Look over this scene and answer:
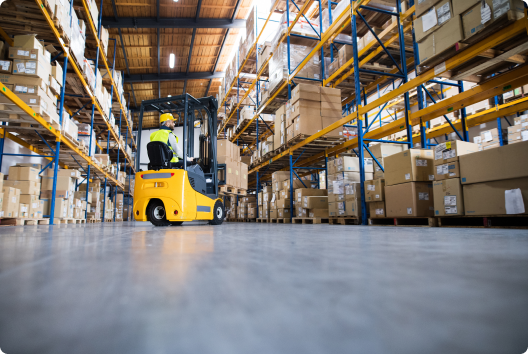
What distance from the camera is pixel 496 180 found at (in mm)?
3482

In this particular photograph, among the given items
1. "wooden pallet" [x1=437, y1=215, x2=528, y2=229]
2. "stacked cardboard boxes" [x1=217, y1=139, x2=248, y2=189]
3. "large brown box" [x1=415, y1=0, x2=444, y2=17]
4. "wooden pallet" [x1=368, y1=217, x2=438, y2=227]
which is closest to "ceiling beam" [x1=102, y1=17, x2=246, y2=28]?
"stacked cardboard boxes" [x1=217, y1=139, x2=248, y2=189]

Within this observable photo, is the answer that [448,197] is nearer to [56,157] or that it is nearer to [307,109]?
[307,109]

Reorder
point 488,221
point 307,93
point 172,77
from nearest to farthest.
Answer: point 488,221 < point 307,93 < point 172,77

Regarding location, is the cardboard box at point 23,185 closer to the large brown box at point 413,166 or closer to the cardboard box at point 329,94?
the cardboard box at point 329,94

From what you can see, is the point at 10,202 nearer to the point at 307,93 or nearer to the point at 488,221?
the point at 307,93

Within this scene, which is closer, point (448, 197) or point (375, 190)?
point (448, 197)

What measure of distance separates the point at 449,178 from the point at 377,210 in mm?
1479

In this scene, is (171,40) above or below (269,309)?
above

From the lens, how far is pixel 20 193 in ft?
19.8

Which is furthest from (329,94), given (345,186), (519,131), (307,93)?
(519,131)

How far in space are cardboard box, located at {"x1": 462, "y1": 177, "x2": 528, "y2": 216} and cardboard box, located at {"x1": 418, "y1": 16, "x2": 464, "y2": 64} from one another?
1802mm

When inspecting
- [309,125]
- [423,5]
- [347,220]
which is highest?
[423,5]

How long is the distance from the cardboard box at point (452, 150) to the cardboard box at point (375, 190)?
1.12 metres

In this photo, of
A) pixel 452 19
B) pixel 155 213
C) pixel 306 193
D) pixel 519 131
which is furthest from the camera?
pixel 519 131
